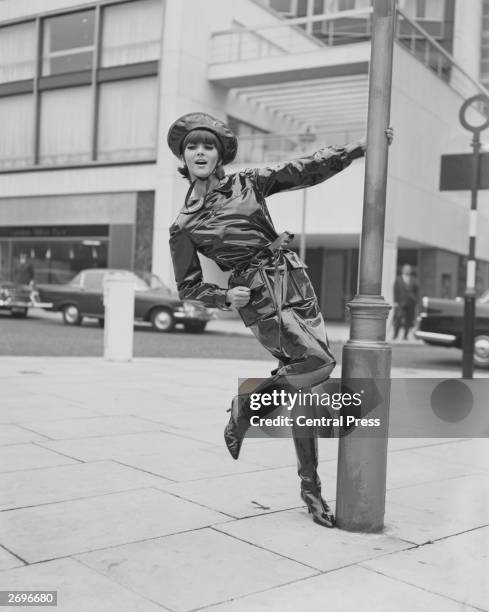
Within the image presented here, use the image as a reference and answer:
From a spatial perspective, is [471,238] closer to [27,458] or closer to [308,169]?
[308,169]

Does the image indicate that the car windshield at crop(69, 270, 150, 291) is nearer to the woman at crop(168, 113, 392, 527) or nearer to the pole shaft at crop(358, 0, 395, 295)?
the woman at crop(168, 113, 392, 527)

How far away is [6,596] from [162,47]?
2455 cm

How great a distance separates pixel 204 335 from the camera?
712 inches

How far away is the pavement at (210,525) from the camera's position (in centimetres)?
266

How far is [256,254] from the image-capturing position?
138 inches

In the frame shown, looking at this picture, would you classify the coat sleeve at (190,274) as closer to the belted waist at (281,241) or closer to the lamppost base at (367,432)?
the belted waist at (281,241)

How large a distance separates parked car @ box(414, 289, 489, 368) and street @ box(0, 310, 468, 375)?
1.48ft

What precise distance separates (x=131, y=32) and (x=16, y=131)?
6109 millimetres

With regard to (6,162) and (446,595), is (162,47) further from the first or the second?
(446,595)

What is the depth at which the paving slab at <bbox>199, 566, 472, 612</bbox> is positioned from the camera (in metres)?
2.54

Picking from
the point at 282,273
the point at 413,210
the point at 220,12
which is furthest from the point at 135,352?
the point at 220,12

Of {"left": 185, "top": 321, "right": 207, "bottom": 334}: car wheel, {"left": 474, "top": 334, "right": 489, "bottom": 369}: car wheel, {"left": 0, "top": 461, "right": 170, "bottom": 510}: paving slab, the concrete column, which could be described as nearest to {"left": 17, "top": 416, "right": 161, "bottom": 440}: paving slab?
{"left": 0, "top": 461, "right": 170, "bottom": 510}: paving slab

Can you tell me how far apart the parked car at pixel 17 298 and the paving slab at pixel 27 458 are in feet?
52.3

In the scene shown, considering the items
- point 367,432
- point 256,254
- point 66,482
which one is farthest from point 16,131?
point 367,432
